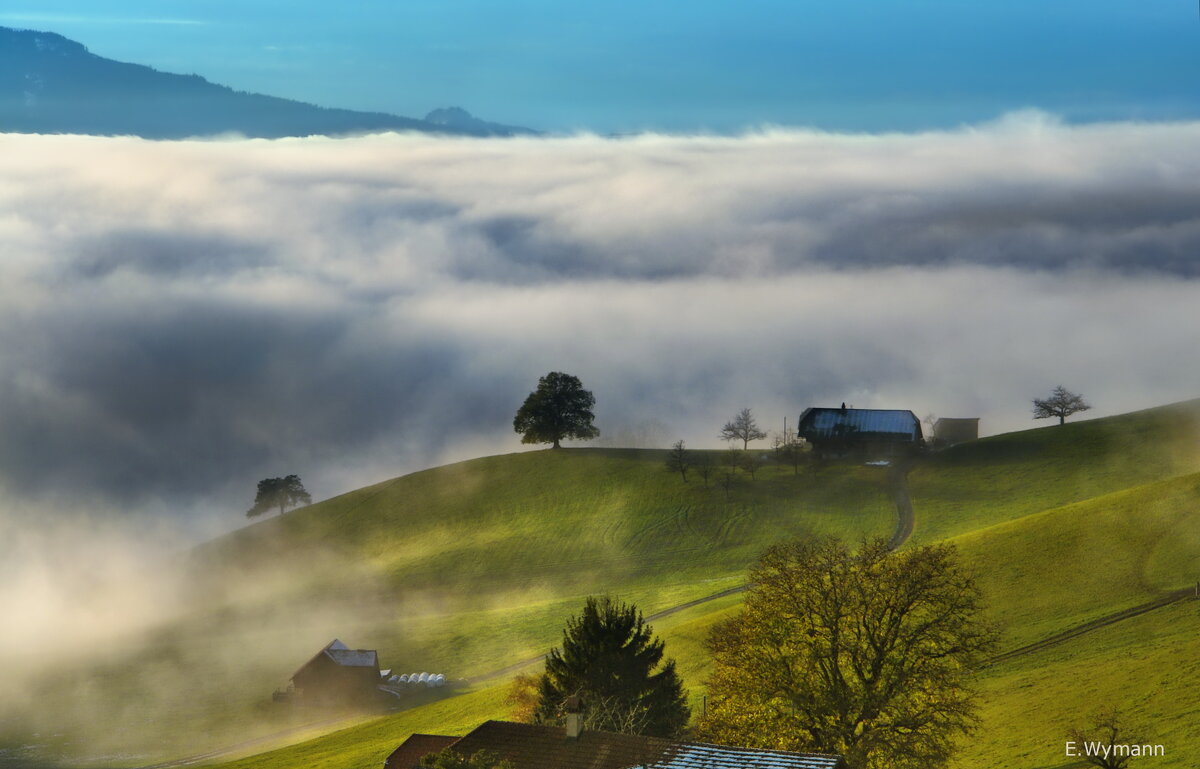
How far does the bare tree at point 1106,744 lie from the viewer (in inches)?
2154

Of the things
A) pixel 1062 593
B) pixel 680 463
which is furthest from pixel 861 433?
pixel 1062 593

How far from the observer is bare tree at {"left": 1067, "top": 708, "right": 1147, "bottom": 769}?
5470 cm

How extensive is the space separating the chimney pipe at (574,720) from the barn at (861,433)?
132 meters

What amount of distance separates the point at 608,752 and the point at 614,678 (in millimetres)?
18415

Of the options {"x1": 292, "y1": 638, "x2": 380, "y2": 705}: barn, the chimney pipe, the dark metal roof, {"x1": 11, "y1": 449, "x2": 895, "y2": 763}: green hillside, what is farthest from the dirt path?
the chimney pipe

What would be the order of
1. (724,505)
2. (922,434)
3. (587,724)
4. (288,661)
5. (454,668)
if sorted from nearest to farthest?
(587,724)
(454,668)
(288,661)
(724,505)
(922,434)

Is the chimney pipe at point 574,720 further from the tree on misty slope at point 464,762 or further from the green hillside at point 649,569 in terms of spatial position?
the green hillside at point 649,569

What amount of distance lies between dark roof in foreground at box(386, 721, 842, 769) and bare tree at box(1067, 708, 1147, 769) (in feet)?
45.3

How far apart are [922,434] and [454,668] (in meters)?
85.3

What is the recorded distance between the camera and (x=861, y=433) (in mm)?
184125

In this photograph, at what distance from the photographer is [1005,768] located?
60.5 metres

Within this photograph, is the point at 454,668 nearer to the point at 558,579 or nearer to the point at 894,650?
the point at 558,579

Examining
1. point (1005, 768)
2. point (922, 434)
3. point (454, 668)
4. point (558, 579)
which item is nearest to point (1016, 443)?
point (922, 434)

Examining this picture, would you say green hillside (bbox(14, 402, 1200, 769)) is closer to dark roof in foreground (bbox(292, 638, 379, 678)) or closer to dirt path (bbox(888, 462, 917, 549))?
dirt path (bbox(888, 462, 917, 549))
